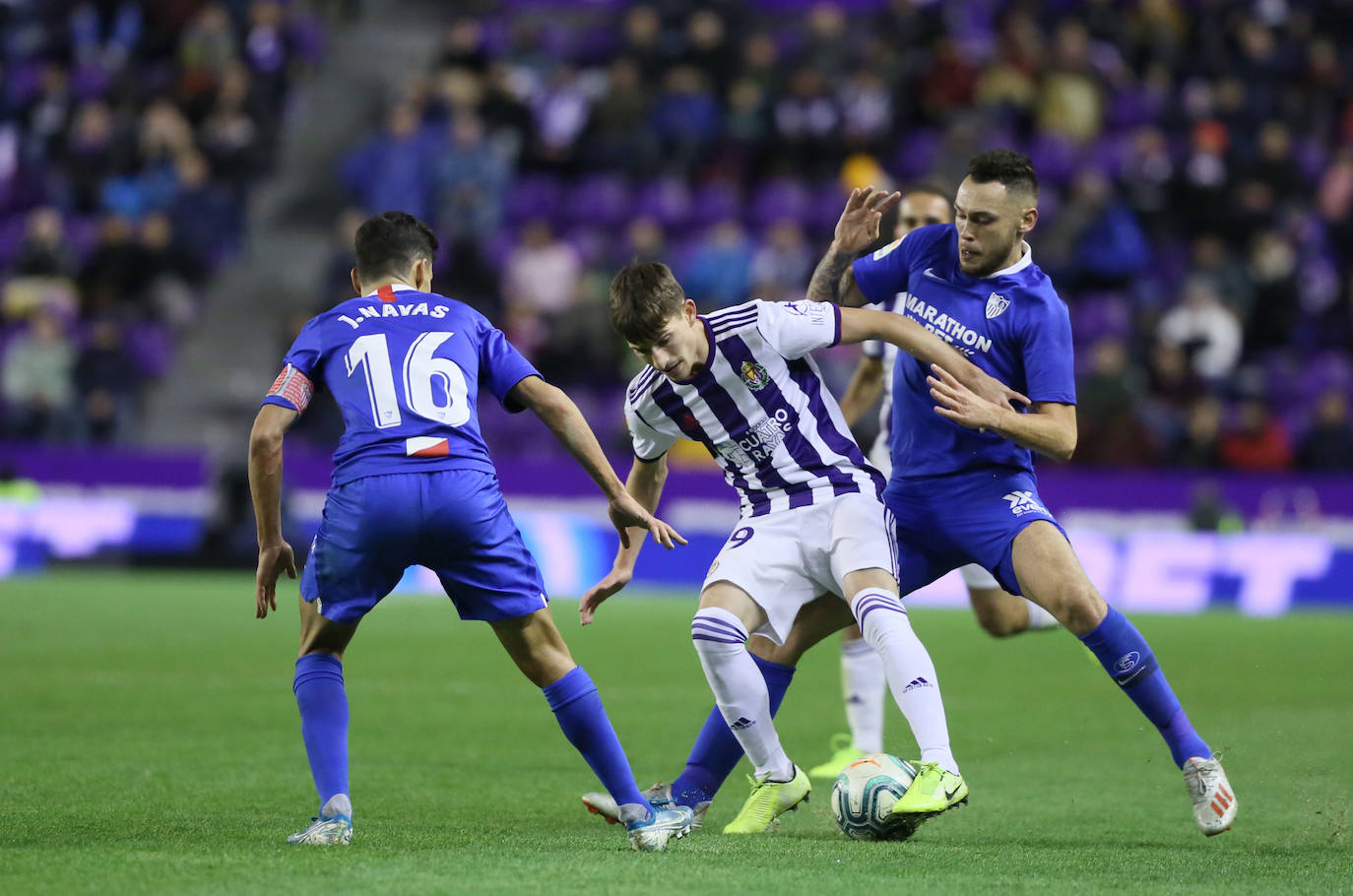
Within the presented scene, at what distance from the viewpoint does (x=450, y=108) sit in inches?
804

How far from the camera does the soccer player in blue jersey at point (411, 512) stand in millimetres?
5090

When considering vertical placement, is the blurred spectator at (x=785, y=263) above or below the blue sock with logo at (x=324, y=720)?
A: above

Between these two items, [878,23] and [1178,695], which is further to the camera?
[878,23]

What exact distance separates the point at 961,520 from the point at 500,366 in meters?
1.70

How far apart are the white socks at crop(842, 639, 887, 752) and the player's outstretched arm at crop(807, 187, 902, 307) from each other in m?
1.60

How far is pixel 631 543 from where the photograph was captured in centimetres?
571

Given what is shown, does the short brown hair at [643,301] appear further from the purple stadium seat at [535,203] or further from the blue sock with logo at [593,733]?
the purple stadium seat at [535,203]

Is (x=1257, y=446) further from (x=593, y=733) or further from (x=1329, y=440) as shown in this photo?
(x=593, y=733)

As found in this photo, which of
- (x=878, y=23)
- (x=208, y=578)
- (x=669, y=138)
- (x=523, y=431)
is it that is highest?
(x=878, y=23)

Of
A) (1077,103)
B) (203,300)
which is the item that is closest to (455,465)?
(1077,103)

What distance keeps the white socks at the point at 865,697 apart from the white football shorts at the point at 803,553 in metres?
1.45

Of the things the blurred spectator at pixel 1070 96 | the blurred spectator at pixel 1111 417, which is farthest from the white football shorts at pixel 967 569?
the blurred spectator at pixel 1070 96

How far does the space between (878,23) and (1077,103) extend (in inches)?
135

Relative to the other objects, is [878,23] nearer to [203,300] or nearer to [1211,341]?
[1211,341]
